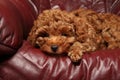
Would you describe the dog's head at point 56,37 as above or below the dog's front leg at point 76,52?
above

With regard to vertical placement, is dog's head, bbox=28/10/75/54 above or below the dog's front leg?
above

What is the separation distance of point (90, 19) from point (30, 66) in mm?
633

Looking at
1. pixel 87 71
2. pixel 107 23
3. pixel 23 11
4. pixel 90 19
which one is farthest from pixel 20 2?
pixel 87 71

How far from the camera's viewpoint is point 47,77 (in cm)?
153

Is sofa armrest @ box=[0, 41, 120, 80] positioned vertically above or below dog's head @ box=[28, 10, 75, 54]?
below

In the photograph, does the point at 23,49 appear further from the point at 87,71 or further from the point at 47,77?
the point at 87,71

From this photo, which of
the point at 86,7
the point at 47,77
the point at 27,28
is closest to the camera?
the point at 47,77

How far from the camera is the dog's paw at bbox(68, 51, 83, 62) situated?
1543 mm

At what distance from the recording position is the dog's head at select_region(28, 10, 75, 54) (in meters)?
1.60

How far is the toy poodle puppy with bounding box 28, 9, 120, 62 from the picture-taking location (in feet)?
5.25

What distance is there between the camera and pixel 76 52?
159 cm

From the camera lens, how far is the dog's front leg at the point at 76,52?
155cm

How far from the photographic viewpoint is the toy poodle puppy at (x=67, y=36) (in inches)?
63.1

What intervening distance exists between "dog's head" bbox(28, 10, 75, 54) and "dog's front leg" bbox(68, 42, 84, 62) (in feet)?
0.09
